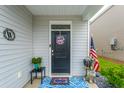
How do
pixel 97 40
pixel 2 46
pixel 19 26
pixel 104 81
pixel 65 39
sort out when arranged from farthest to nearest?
pixel 97 40 < pixel 65 39 < pixel 104 81 < pixel 19 26 < pixel 2 46

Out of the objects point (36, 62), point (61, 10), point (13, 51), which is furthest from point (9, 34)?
point (61, 10)

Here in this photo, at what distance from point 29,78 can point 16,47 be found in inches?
67.5

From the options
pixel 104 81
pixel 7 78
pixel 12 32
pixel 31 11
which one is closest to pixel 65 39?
pixel 31 11

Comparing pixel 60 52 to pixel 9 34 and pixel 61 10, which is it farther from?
pixel 9 34

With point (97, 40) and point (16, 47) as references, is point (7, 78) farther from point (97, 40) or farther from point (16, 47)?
point (97, 40)

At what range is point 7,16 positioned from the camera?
359 cm

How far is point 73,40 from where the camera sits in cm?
617

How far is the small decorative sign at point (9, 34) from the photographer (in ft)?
11.3

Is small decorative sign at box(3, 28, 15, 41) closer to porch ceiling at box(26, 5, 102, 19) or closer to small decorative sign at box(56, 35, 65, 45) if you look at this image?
porch ceiling at box(26, 5, 102, 19)

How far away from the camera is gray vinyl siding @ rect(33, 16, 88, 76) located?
614 centimetres

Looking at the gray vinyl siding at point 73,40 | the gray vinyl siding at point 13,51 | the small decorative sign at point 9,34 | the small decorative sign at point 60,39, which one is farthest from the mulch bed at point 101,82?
the small decorative sign at point 9,34

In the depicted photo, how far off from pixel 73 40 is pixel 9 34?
9.71ft

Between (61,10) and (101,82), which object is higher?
(61,10)

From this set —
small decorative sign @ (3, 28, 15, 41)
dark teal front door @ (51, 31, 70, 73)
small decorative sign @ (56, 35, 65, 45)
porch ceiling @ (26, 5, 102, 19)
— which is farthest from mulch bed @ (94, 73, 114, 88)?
small decorative sign @ (3, 28, 15, 41)
